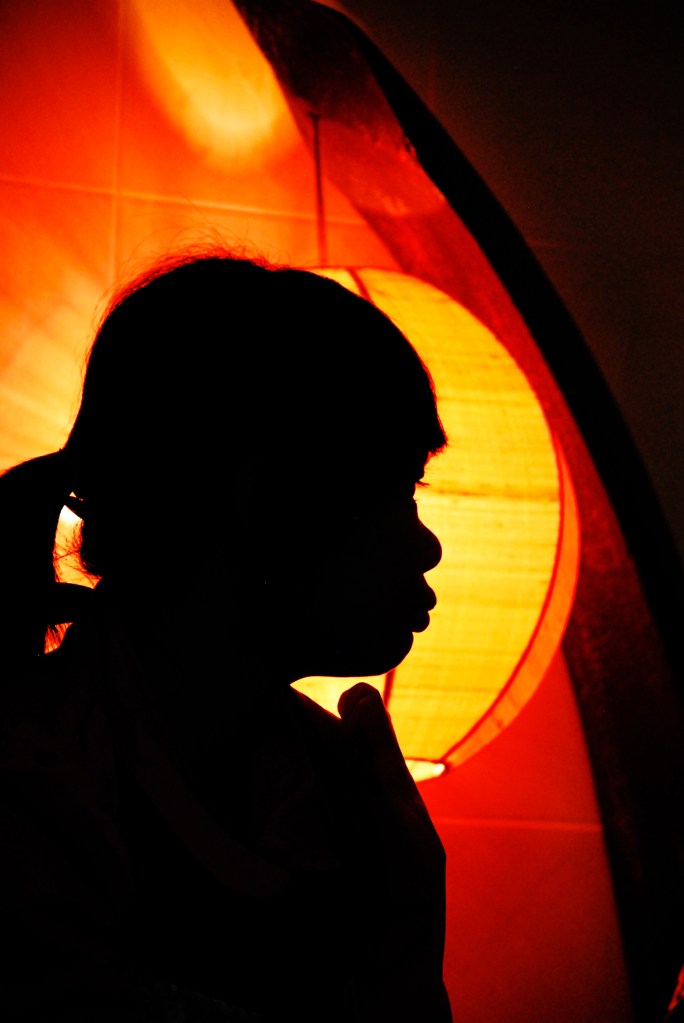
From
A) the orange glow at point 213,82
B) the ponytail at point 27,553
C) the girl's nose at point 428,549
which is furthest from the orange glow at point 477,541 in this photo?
the orange glow at point 213,82

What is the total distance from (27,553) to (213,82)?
0.83 m

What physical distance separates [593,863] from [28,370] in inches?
33.9

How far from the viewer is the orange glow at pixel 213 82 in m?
1.03

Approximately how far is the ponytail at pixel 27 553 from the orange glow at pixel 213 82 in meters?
0.71

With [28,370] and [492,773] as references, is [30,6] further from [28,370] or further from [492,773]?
[492,773]

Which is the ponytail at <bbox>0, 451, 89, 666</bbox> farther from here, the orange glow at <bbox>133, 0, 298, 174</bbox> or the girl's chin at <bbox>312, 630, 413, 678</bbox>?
the orange glow at <bbox>133, 0, 298, 174</bbox>

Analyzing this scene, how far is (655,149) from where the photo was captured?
3.76 feet

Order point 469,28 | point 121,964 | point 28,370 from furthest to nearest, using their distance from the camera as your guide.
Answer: point 469,28, point 28,370, point 121,964

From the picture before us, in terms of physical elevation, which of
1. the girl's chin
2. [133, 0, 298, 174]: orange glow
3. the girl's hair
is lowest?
the girl's chin

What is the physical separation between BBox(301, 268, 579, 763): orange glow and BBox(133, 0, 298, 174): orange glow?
64cm

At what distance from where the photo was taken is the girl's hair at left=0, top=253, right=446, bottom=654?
1.44 feet

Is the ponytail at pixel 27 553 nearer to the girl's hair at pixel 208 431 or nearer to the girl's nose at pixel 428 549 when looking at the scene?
the girl's hair at pixel 208 431

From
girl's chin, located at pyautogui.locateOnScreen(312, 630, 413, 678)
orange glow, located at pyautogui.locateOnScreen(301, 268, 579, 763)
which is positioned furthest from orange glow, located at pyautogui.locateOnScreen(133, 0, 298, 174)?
girl's chin, located at pyautogui.locateOnScreen(312, 630, 413, 678)

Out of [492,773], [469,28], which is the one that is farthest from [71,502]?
[469,28]
